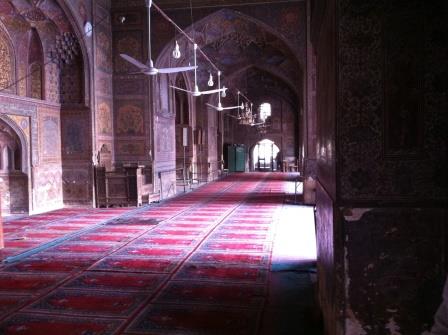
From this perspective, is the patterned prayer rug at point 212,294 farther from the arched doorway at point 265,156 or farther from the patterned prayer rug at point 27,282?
the arched doorway at point 265,156

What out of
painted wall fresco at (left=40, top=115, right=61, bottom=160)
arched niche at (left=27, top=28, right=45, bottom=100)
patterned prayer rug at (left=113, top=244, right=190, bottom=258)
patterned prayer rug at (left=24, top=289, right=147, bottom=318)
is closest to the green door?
painted wall fresco at (left=40, top=115, right=61, bottom=160)

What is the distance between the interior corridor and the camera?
135 inches

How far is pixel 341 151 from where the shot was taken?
219 centimetres

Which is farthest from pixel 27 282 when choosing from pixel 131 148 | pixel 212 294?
pixel 131 148

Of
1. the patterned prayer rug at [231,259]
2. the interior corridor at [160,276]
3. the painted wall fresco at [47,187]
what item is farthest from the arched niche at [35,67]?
the patterned prayer rug at [231,259]

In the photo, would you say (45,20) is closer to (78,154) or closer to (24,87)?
(24,87)

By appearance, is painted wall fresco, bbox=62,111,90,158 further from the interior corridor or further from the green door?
the green door

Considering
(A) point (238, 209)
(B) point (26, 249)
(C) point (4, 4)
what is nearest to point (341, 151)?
(B) point (26, 249)

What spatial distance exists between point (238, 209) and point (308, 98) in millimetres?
3270

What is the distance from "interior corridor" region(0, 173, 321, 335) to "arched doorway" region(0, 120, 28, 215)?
119 cm

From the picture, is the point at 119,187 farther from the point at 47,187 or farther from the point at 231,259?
the point at 231,259

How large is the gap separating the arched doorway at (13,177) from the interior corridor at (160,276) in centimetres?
119

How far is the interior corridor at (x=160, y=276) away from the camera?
3.43 metres

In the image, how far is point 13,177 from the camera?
930 centimetres
